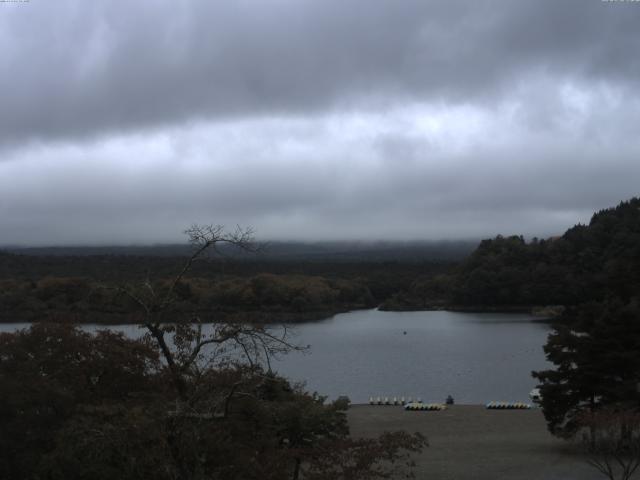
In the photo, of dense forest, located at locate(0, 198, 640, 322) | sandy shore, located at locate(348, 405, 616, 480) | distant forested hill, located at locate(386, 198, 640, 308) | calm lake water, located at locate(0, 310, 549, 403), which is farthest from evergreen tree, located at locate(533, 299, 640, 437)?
distant forested hill, located at locate(386, 198, 640, 308)

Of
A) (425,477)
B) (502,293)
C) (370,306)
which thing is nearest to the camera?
(425,477)

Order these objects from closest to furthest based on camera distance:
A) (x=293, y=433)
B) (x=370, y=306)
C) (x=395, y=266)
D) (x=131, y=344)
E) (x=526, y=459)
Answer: (x=131, y=344) → (x=293, y=433) → (x=526, y=459) → (x=370, y=306) → (x=395, y=266)

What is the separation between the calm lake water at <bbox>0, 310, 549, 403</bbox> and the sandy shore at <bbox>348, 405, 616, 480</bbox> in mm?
4866

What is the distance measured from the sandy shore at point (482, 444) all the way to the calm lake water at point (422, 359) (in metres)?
4.87

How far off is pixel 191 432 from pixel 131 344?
15.7ft

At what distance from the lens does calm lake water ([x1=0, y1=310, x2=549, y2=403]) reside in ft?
141

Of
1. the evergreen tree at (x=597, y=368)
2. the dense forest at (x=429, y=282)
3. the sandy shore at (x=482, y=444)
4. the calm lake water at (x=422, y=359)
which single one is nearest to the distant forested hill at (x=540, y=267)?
the dense forest at (x=429, y=282)

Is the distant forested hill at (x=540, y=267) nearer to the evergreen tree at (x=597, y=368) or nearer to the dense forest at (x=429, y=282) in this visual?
the dense forest at (x=429, y=282)

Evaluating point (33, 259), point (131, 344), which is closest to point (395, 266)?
point (33, 259)

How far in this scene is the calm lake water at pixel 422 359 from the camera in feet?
141

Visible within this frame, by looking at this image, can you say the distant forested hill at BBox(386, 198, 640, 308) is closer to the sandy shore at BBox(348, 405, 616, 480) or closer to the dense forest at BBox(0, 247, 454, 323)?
the dense forest at BBox(0, 247, 454, 323)

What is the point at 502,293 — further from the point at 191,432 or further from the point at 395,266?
the point at 191,432

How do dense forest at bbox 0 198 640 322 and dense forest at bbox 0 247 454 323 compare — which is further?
dense forest at bbox 0 198 640 322

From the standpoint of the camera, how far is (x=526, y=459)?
851 inches
